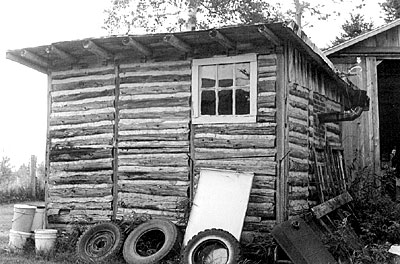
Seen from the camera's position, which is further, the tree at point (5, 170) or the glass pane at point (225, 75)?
the tree at point (5, 170)

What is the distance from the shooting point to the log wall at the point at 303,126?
10.3 metres

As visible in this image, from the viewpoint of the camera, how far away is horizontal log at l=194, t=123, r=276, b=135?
32.9ft

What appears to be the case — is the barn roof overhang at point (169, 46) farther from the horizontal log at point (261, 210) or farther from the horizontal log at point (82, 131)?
the horizontal log at point (261, 210)

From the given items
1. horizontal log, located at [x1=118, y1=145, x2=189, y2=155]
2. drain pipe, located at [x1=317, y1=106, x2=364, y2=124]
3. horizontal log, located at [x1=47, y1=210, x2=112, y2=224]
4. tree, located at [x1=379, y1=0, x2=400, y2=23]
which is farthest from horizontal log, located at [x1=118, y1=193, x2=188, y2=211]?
tree, located at [x1=379, y1=0, x2=400, y2=23]

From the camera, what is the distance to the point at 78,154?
11586 millimetres

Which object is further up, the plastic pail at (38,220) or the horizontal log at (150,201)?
the horizontal log at (150,201)

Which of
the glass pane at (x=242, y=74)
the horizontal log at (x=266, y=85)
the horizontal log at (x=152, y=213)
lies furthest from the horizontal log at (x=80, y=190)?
the horizontal log at (x=266, y=85)

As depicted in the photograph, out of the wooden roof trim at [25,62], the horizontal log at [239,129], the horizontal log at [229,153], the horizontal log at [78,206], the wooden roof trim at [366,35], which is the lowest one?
the horizontal log at [78,206]

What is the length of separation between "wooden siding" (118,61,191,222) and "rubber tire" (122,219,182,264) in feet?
1.96

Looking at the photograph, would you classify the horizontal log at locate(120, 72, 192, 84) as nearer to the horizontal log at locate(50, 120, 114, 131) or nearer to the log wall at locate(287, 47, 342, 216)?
the horizontal log at locate(50, 120, 114, 131)

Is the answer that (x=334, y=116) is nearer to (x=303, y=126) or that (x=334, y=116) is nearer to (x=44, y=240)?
(x=303, y=126)

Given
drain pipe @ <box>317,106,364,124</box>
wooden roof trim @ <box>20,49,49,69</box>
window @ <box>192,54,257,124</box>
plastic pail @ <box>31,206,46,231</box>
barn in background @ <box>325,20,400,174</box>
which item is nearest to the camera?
window @ <box>192,54,257,124</box>


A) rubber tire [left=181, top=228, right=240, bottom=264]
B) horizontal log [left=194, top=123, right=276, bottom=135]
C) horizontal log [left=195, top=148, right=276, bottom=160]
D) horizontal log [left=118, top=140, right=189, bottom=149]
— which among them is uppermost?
horizontal log [left=194, top=123, right=276, bottom=135]

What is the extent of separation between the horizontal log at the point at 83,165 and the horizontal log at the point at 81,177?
8 cm
